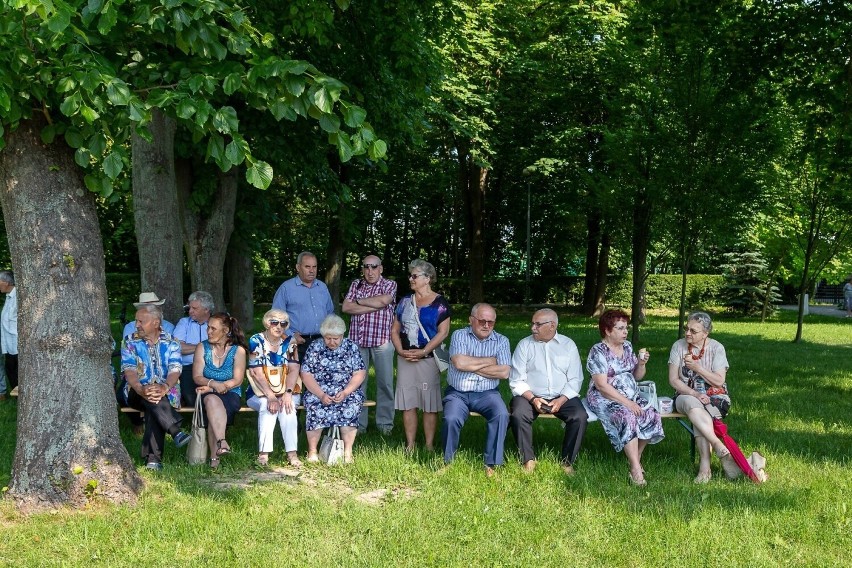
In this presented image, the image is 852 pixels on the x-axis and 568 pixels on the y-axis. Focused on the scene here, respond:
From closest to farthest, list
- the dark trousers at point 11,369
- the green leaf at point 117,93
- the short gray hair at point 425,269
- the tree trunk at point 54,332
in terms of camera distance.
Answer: the green leaf at point 117,93
the tree trunk at point 54,332
the short gray hair at point 425,269
the dark trousers at point 11,369

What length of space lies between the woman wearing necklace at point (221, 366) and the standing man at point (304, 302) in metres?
1.02

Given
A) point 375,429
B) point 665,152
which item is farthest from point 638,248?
point 375,429

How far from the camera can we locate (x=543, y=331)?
729cm

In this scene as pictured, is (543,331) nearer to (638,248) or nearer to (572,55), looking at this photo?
(638,248)

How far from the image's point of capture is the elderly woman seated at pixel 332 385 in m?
7.34

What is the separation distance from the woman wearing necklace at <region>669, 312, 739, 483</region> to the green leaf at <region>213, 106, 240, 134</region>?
4185 millimetres

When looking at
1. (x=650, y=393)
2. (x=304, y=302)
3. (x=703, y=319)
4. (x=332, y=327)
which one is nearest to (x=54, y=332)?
(x=332, y=327)

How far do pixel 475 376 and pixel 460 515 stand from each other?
1.87 m

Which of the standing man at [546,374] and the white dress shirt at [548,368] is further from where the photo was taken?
the white dress shirt at [548,368]

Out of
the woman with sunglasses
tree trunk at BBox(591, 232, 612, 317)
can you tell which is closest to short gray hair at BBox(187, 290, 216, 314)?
the woman with sunglasses

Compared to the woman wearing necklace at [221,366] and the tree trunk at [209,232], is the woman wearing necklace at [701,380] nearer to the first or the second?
the woman wearing necklace at [221,366]

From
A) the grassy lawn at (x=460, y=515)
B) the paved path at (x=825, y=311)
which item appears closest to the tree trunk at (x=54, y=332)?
the grassy lawn at (x=460, y=515)

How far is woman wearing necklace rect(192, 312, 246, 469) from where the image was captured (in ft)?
24.2

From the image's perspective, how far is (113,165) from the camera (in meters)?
4.77
